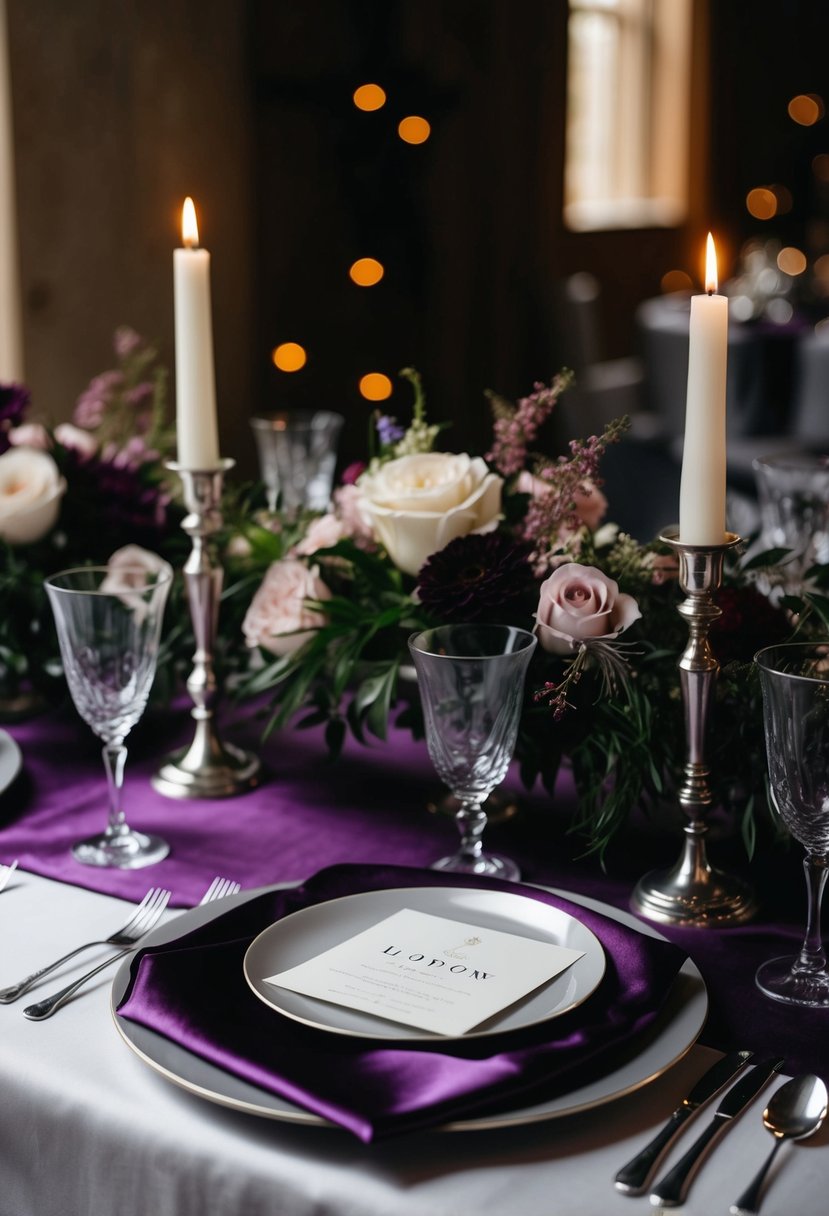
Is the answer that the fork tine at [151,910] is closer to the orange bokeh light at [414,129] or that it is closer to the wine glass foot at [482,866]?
the wine glass foot at [482,866]

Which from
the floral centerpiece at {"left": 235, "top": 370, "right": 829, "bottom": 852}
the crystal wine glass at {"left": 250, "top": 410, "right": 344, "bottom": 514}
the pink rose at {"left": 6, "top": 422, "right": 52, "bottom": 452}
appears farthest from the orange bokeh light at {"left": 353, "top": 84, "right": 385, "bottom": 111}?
the floral centerpiece at {"left": 235, "top": 370, "right": 829, "bottom": 852}

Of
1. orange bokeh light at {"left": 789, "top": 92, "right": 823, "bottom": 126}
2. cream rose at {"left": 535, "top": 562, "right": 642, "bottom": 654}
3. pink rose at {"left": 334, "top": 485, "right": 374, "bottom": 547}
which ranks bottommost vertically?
cream rose at {"left": 535, "top": 562, "right": 642, "bottom": 654}

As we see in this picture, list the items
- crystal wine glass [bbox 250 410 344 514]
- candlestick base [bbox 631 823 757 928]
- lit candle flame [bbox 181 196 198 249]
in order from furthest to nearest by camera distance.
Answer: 1. crystal wine glass [bbox 250 410 344 514]
2. lit candle flame [bbox 181 196 198 249]
3. candlestick base [bbox 631 823 757 928]

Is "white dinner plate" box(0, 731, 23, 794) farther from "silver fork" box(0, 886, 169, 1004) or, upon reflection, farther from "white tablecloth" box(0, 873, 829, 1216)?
"white tablecloth" box(0, 873, 829, 1216)

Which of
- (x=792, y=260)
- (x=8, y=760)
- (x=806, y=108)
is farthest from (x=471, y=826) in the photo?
(x=806, y=108)

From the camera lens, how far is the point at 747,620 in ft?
3.47

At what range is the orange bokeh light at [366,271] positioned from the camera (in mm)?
4516

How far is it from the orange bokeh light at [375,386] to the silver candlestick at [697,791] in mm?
3692

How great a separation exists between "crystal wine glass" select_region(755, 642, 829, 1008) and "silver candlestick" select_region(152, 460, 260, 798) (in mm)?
544

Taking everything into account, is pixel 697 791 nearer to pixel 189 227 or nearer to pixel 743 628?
pixel 743 628

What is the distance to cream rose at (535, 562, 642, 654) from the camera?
101 cm

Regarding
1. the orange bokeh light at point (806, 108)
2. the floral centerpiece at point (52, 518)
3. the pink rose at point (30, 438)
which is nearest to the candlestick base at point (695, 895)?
the floral centerpiece at point (52, 518)

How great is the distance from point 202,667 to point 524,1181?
701mm

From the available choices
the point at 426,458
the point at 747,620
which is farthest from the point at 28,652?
the point at 747,620
